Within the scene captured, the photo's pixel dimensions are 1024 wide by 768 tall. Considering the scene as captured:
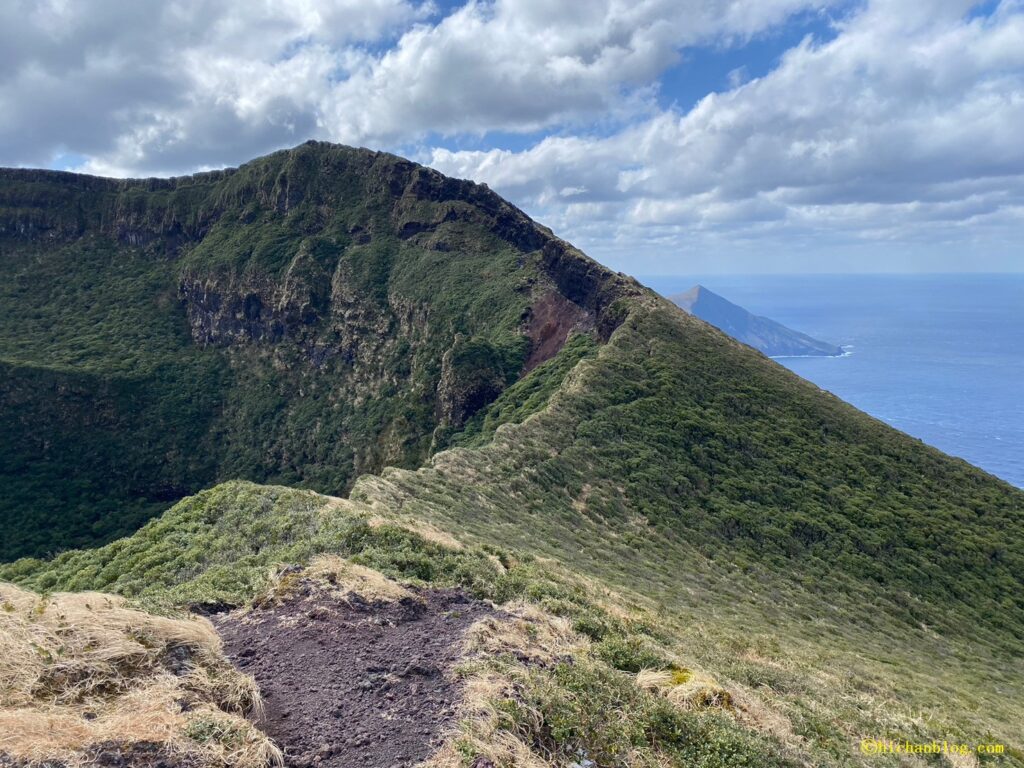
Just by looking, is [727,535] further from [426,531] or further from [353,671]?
[353,671]

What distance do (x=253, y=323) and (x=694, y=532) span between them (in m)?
70.5

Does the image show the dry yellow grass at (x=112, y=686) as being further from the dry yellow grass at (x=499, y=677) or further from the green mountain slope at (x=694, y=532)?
the green mountain slope at (x=694, y=532)

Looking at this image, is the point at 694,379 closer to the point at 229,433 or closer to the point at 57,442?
the point at 229,433

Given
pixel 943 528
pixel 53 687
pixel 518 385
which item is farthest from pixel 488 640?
pixel 518 385

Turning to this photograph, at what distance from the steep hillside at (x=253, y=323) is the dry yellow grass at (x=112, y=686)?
44876mm

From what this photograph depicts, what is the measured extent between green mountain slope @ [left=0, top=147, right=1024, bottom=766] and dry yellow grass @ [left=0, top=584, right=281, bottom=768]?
2.77 metres

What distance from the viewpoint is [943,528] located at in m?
32.6

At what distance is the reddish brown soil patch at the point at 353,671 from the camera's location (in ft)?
23.5

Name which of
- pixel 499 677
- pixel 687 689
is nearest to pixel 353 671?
pixel 499 677

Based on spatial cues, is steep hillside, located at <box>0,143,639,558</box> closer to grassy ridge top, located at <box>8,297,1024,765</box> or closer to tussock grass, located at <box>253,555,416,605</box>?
grassy ridge top, located at <box>8,297,1024,765</box>

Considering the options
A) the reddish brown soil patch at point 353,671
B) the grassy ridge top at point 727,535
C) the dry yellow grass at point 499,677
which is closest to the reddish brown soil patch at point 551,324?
the grassy ridge top at point 727,535

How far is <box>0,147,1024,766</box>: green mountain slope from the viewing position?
42.4ft

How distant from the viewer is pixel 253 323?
268ft

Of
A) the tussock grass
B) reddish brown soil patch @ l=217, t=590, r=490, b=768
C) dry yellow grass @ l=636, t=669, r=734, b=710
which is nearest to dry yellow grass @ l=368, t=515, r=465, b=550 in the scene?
the tussock grass
